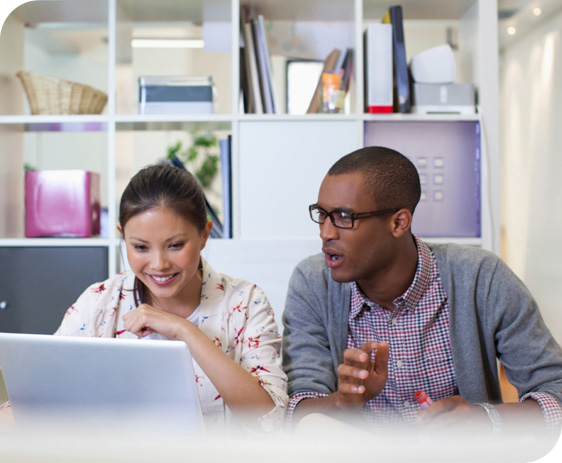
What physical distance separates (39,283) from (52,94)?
601 mm

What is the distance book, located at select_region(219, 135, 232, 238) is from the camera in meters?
1.85

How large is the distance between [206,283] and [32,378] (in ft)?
1.77

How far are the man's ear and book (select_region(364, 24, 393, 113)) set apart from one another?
664mm

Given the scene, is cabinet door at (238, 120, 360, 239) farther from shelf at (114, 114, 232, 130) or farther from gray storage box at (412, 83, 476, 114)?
gray storage box at (412, 83, 476, 114)

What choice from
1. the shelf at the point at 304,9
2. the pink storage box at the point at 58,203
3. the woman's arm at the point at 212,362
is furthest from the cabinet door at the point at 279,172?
the woman's arm at the point at 212,362

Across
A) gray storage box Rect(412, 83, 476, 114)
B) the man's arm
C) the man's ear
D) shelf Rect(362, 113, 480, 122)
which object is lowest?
the man's arm

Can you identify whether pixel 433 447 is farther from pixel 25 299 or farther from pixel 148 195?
pixel 25 299

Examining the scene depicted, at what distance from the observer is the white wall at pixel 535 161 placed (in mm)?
1810

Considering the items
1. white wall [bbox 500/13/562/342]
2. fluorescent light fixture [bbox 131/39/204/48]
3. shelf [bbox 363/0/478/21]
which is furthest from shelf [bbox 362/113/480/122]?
fluorescent light fixture [bbox 131/39/204/48]

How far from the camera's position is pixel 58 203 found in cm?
189

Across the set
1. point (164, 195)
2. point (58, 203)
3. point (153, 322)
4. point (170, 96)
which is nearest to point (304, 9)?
point (170, 96)

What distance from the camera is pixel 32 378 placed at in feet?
2.22

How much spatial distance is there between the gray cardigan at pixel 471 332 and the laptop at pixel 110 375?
1.54 feet

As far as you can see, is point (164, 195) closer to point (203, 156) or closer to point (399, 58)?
point (399, 58)
